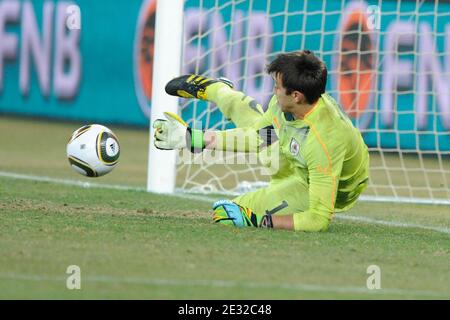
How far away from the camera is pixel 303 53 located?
6969mm

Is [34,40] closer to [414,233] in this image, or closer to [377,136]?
[377,136]

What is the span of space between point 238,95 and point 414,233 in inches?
62.6

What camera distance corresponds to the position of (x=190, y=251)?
20.0ft

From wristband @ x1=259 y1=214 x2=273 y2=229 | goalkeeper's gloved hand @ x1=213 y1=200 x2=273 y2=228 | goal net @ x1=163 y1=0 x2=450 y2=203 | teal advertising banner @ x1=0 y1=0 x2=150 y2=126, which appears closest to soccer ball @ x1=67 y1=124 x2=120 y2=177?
goalkeeper's gloved hand @ x1=213 y1=200 x2=273 y2=228

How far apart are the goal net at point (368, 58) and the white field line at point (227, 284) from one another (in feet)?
20.8

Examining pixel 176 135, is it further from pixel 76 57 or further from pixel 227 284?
pixel 76 57

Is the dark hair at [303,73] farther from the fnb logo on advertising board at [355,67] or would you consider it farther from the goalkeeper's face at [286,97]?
the fnb logo on advertising board at [355,67]

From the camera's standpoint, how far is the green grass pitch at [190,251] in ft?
17.0

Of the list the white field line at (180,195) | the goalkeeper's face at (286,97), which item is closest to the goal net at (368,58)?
the white field line at (180,195)

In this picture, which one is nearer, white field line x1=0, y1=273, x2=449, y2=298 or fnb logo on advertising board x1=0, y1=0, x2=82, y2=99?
white field line x1=0, y1=273, x2=449, y2=298

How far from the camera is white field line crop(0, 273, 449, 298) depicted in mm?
5223

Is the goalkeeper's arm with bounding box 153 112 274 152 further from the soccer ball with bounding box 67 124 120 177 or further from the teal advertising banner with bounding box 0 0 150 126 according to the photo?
the teal advertising banner with bounding box 0 0 150 126

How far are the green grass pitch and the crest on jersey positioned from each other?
52 centimetres

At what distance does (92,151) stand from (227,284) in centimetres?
245
